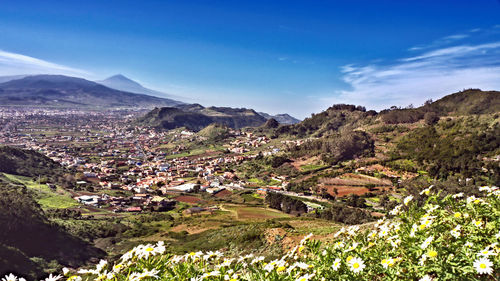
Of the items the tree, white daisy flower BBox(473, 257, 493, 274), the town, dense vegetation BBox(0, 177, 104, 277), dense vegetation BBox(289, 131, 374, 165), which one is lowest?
the town

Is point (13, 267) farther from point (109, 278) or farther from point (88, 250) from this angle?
point (109, 278)

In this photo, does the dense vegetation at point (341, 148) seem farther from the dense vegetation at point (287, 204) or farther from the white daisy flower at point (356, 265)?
the white daisy flower at point (356, 265)

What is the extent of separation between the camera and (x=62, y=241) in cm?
3030

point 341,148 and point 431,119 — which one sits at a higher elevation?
point 431,119

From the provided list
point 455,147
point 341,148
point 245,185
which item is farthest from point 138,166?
point 455,147

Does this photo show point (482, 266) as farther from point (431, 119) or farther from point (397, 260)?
point (431, 119)

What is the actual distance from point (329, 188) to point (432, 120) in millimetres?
71417

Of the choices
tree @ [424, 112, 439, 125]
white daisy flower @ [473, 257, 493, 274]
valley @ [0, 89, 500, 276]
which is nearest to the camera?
white daisy flower @ [473, 257, 493, 274]

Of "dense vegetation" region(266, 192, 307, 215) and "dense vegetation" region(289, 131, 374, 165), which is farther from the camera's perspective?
"dense vegetation" region(289, 131, 374, 165)

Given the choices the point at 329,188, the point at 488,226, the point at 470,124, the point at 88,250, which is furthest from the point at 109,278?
the point at 470,124

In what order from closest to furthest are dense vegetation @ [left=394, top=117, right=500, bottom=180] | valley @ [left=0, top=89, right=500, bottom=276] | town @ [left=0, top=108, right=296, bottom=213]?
valley @ [left=0, top=89, right=500, bottom=276]
dense vegetation @ [left=394, top=117, right=500, bottom=180]
town @ [left=0, top=108, right=296, bottom=213]

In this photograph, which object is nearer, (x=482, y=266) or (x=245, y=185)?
(x=482, y=266)

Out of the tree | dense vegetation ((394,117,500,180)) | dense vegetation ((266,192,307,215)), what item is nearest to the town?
dense vegetation ((266,192,307,215))

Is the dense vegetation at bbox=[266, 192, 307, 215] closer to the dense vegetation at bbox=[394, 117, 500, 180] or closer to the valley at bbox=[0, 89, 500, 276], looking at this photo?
the valley at bbox=[0, 89, 500, 276]
